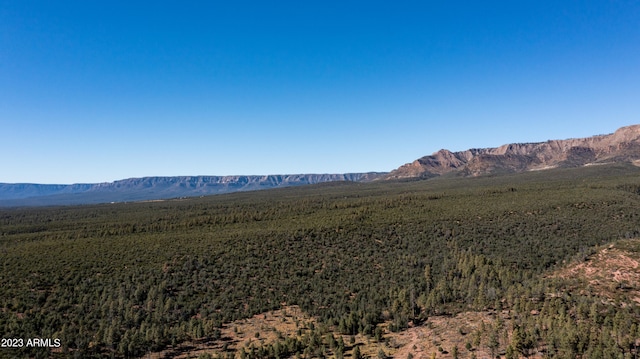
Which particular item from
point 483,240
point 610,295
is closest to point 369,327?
point 610,295

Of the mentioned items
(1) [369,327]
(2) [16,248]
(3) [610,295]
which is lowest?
(1) [369,327]

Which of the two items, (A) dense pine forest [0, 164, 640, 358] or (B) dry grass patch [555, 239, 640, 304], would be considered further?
(B) dry grass patch [555, 239, 640, 304]

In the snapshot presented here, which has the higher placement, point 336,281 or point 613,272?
point 613,272

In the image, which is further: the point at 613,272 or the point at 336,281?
the point at 336,281

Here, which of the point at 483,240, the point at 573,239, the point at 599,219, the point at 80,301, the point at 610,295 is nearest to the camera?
the point at 610,295

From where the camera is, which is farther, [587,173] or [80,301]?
[587,173]

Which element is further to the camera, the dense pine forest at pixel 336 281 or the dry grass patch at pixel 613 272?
the dry grass patch at pixel 613 272

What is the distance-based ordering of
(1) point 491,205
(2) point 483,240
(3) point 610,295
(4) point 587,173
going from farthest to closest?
1. (4) point 587,173
2. (1) point 491,205
3. (2) point 483,240
4. (3) point 610,295

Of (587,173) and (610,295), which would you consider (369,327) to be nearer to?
(610,295)
